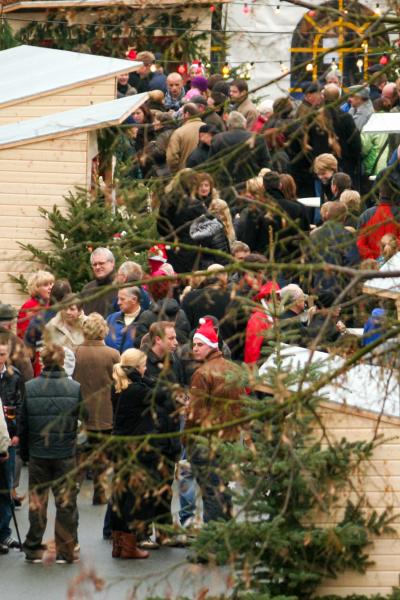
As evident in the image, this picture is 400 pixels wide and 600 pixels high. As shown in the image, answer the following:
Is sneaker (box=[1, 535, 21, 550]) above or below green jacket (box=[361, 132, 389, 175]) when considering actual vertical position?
below

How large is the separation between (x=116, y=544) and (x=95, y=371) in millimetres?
1825

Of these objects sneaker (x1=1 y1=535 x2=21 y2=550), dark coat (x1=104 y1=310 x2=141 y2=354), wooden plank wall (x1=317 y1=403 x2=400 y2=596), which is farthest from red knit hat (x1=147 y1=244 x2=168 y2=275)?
wooden plank wall (x1=317 y1=403 x2=400 y2=596)

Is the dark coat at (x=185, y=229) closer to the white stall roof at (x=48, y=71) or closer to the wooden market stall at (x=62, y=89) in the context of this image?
the white stall roof at (x=48, y=71)

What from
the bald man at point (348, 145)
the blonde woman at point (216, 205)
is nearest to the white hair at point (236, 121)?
the bald man at point (348, 145)

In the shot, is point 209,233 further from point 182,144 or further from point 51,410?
point 182,144

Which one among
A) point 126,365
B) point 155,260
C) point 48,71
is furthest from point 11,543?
point 48,71

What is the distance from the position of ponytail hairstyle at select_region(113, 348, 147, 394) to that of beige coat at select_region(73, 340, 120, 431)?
46.4 inches

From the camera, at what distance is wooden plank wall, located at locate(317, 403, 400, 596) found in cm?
1246

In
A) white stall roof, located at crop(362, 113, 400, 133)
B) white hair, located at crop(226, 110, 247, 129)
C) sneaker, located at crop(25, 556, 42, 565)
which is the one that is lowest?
sneaker, located at crop(25, 556, 42, 565)

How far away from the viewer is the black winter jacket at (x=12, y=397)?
15188 millimetres

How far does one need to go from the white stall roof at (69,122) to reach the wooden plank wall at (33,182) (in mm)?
117

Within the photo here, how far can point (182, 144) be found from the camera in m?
21.9

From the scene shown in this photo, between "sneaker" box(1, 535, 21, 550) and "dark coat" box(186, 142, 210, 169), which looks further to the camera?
"dark coat" box(186, 142, 210, 169)

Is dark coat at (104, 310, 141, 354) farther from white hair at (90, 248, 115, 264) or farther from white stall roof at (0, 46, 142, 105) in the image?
white stall roof at (0, 46, 142, 105)
